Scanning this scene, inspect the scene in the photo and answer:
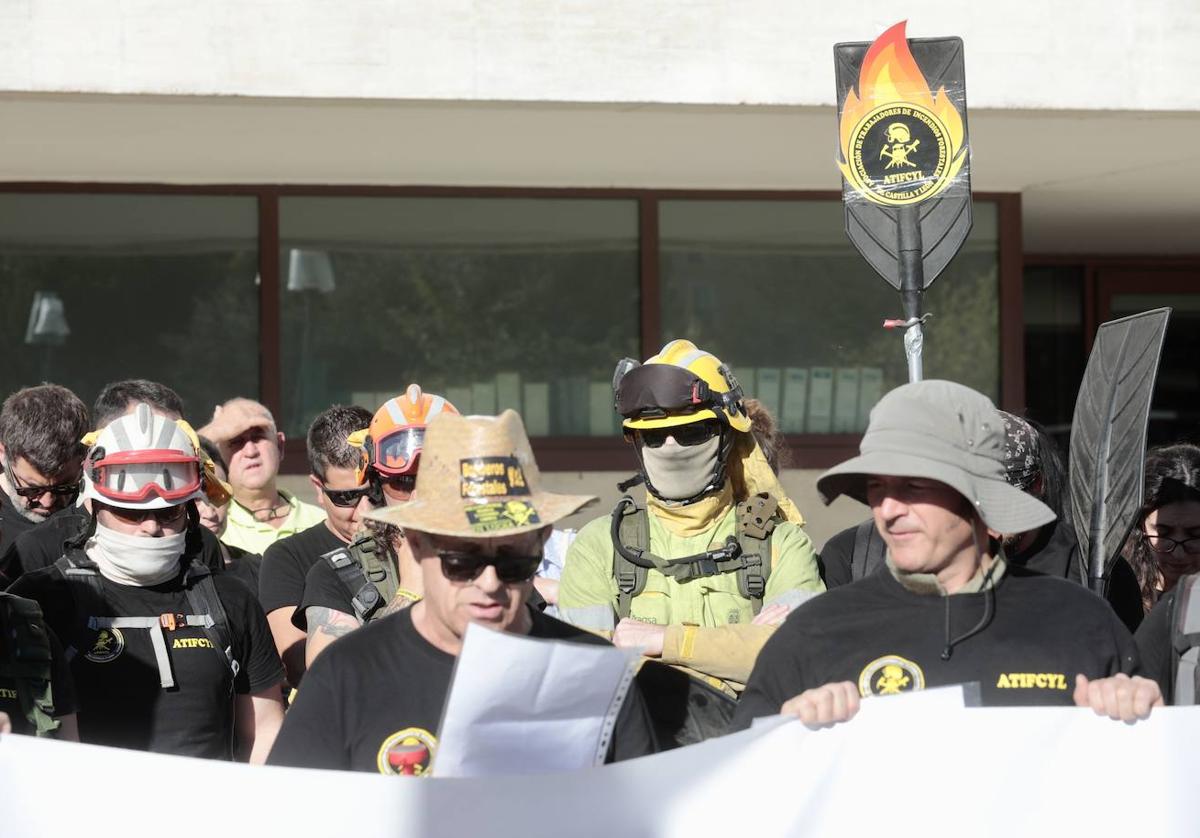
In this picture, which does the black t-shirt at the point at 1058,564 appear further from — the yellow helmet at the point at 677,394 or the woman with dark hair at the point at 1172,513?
the yellow helmet at the point at 677,394

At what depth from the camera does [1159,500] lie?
488 cm

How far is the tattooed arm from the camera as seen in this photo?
416 centimetres

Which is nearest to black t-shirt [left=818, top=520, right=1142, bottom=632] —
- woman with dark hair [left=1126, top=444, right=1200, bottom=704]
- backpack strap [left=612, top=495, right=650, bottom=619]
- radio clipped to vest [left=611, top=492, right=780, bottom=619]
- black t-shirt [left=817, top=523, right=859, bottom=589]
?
black t-shirt [left=817, top=523, right=859, bottom=589]

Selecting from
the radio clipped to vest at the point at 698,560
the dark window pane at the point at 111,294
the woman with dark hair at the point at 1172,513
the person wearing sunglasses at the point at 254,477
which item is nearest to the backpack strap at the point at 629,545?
the radio clipped to vest at the point at 698,560

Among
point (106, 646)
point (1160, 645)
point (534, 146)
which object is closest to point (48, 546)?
point (106, 646)

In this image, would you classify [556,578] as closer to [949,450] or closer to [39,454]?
[39,454]

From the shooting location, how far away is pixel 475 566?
2.86 meters

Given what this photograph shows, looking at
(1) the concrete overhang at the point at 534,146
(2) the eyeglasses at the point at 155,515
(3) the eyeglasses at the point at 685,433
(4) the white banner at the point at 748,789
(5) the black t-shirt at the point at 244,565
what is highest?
(1) the concrete overhang at the point at 534,146

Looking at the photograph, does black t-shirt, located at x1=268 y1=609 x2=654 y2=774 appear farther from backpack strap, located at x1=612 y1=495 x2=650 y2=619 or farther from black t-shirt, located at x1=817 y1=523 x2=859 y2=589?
black t-shirt, located at x1=817 y1=523 x2=859 y2=589

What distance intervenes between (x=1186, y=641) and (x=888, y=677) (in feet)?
2.43

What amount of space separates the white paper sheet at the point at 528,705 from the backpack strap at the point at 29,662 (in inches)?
46.9

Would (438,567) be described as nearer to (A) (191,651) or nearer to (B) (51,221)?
(A) (191,651)

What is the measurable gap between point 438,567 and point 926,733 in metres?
0.94

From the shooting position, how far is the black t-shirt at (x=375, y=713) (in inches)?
110
